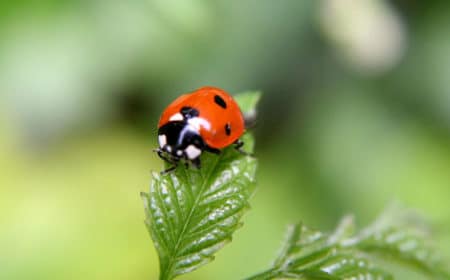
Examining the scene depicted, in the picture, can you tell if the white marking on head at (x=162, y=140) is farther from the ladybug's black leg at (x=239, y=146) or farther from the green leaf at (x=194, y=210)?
the green leaf at (x=194, y=210)

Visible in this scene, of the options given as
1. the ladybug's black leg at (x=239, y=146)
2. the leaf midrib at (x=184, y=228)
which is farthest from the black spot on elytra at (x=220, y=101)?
the leaf midrib at (x=184, y=228)

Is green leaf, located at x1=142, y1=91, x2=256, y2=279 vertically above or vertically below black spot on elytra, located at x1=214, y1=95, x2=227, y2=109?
below

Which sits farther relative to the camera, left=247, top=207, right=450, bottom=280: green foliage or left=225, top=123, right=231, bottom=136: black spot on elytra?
left=225, top=123, right=231, bottom=136: black spot on elytra

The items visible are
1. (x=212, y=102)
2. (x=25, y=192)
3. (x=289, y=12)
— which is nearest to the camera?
(x=212, y=102)

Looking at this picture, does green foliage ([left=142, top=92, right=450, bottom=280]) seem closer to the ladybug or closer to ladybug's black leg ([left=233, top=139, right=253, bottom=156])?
ladybug's black leg ([left=233, top=139, right=253, bottom=156])

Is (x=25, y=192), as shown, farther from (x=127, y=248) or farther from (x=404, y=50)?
(x=404, y=50)

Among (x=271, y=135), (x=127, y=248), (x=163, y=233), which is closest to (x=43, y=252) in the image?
(x=127, y=248)

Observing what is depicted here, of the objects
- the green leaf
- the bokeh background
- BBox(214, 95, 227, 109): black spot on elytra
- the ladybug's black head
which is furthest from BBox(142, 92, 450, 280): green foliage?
the bokeh background
